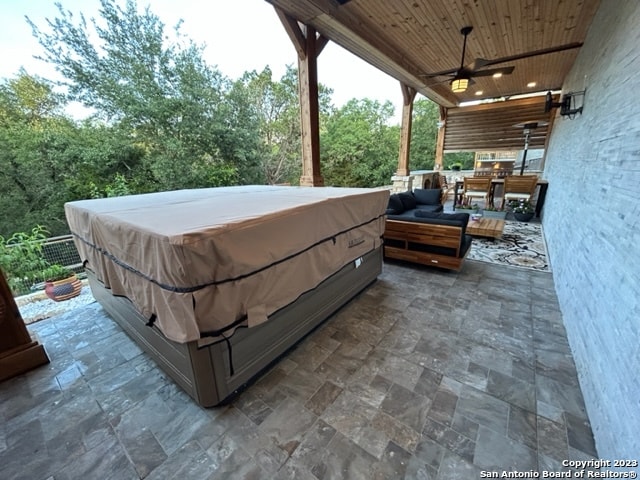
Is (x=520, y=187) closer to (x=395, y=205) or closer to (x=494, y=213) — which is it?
(x=494, y=213)

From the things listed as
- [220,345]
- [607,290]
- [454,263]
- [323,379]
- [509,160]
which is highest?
[509,160]

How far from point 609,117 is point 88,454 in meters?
4.16

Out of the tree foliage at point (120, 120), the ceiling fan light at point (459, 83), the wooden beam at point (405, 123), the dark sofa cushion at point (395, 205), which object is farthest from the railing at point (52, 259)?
the wooden beam at point (405, 123)

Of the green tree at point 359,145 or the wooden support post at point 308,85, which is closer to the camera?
the wooden support post at point 308,85

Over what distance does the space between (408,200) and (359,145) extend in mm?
8209

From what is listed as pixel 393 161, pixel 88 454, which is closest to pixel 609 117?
pixel 88 454

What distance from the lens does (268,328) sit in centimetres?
175

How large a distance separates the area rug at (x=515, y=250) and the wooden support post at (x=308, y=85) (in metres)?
2.75

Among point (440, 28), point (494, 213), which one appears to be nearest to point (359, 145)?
point (494, 213)

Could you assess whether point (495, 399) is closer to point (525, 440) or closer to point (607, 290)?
point (525, 440)

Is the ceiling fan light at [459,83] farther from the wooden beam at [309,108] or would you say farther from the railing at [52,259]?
the railing at [52,259]

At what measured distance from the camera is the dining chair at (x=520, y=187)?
5703 millimetres

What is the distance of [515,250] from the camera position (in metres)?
4.11

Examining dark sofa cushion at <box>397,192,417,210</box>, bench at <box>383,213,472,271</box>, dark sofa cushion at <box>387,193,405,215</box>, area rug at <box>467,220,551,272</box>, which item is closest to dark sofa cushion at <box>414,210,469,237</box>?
bench at <box>383,213,472,271</box>
